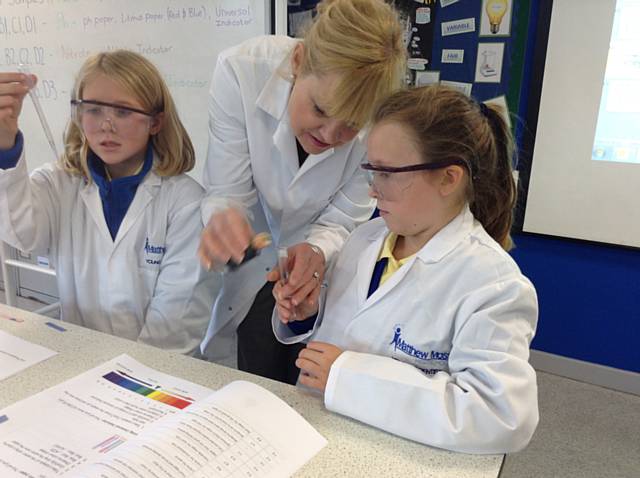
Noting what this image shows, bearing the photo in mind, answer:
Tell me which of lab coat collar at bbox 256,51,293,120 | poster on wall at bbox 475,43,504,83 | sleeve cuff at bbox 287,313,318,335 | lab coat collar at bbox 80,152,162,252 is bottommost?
sleeve cuff at bbox 287,313,318,335

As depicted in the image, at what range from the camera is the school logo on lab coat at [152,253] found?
120 cm

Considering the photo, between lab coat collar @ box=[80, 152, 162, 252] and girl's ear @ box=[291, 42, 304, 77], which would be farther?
lab coat collar @ box=[80, 152, 162, 252]

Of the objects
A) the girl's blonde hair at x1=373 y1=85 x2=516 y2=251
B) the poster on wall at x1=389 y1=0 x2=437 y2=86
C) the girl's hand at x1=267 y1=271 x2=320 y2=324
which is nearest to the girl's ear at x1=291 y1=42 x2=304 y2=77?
the girl's blonde hair at x1=373 y1=85 x2=516 y2=251

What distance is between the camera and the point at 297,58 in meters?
1.08

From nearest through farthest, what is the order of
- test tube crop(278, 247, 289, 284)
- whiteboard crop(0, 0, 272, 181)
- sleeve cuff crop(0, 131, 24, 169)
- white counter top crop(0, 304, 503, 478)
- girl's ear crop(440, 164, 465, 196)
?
1. white counter top crop(0, 304, 503, 478)
2. girl's ear crop(440, 164, 465, 196)
3. test tube crop(278, 247, 289, 284)
4. sleeve cuff crop(0, 131, 24, 169)
5. whiteboard crop(0, 0, 272, 181)

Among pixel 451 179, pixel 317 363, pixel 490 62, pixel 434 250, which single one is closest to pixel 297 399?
pixel 317 363

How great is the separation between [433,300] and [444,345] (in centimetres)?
7

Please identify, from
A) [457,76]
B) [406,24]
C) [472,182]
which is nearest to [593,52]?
[457,76]

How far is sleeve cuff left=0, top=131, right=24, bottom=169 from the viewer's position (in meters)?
1.06

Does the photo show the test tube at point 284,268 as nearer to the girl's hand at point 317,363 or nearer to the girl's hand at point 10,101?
the girl's hand at point 317,363

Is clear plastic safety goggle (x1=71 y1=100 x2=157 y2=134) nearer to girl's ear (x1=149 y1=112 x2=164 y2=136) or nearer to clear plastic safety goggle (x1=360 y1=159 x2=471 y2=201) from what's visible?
Result: girl's ear (x1=149 y1=112 x2=164 y2=136)

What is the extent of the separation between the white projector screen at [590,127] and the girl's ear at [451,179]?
1433 mm

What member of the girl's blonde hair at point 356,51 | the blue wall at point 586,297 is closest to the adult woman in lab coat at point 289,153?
the girl's blonde hair at point 356,51

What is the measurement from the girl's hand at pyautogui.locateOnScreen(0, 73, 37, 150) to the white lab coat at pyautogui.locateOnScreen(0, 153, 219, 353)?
0.16 metres
